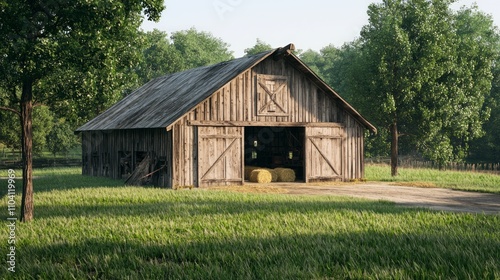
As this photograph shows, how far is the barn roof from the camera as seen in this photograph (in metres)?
29.1

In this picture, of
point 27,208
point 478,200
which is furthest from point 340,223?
point 478,200

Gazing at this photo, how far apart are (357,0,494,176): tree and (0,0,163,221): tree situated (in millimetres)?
24267

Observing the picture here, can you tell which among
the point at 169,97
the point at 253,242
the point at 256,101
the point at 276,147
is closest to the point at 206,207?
the point at 253,242

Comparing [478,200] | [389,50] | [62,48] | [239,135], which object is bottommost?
[478,200]

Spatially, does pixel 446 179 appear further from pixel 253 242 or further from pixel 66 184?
pixel 253 242

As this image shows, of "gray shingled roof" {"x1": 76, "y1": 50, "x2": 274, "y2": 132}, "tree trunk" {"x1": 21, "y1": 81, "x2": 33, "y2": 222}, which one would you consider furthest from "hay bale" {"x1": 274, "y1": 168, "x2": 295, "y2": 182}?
"tree trunk" {"x1": 21, "y1": 81, "x2": 33, "y2": 222}

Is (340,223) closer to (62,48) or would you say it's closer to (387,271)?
(387,271)

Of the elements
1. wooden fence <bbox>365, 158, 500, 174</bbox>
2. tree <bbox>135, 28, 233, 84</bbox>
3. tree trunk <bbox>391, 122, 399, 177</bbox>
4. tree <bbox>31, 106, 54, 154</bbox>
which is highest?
tree <bbox>135, 28, 233, 84</bbox>

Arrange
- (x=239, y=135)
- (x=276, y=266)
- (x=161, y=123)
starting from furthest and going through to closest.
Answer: (x=239, y=135), (x=161, y=123), (x=276, y=266)

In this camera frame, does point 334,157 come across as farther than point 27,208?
Yes

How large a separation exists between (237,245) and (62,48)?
322 inches

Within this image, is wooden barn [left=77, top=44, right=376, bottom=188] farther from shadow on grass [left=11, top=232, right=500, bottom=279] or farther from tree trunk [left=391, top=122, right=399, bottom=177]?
shadow on grass [left=11, top=232, right=500, bottom=279]

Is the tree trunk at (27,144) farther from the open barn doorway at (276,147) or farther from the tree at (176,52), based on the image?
the open barn doorway at (276,147)

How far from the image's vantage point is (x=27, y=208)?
55.5ft
